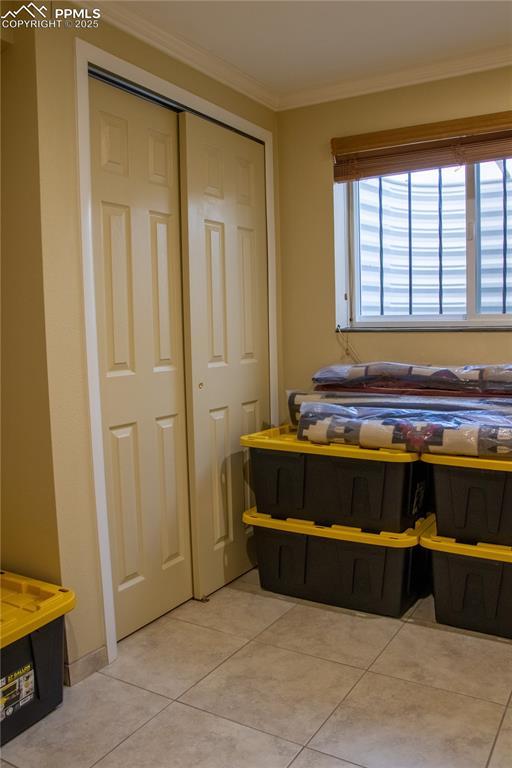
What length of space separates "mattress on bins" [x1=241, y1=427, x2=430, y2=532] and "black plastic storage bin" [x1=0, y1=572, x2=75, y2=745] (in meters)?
1.06

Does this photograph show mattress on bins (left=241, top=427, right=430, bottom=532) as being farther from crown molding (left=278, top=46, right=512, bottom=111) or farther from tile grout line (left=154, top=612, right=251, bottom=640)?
crown molding (left=278, top=46, right=512, bottom=111)

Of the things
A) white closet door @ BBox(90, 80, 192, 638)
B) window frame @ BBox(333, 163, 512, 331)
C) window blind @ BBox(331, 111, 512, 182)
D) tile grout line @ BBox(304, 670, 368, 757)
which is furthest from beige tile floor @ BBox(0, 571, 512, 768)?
window blind @ BBox(331, 111, 512, 182)

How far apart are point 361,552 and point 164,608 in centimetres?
85

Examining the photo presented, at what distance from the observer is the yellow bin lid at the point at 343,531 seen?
2701mm

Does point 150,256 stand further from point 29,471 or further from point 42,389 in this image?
point 29,471

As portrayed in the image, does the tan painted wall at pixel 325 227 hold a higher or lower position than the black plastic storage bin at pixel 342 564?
higher

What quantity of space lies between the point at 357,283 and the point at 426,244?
15.0 inches

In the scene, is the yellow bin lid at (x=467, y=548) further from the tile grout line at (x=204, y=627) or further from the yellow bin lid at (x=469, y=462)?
the tile grout line at (x=204, y=627)

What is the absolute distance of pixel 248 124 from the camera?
321 cm

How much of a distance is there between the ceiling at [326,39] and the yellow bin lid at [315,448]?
1581 millimetres

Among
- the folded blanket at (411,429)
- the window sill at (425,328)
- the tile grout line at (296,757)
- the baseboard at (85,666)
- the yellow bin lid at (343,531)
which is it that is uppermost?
the window sill at (425,328)

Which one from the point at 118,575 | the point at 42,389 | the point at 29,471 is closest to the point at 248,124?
the point at 42,389

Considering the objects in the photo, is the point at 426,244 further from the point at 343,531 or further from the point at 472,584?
the point at 472,584

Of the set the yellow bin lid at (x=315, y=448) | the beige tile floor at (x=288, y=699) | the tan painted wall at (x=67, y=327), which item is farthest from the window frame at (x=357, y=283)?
the tan painted wall at (x=67, y=327)
